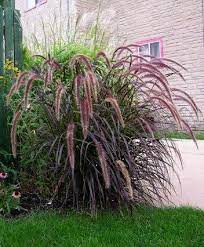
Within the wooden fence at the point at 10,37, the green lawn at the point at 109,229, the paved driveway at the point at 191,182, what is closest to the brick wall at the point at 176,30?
the paved driveway at the point at 191,182

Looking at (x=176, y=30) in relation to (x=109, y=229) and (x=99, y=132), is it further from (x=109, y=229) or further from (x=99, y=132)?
(x=109, y=229)

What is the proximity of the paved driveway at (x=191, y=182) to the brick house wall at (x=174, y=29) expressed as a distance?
430cm

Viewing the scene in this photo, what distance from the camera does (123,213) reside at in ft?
10.5

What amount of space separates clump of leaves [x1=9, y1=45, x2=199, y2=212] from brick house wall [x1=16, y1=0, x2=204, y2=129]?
7.29 metres

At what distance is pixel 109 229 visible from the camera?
288cm

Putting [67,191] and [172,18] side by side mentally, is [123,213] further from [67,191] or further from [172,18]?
[172,18]

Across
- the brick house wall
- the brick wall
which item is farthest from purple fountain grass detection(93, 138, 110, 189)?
the brick wall

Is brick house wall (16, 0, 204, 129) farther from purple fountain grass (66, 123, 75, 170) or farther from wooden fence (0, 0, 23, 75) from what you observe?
purple fountain grass (66, 123, 75, 170)

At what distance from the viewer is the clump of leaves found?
306cm

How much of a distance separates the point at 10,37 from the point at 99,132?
2062 mm

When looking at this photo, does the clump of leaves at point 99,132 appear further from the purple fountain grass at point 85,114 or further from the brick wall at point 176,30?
the brick wall at point 176,30

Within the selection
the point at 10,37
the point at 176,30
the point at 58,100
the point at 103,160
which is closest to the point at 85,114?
the point at 58,100

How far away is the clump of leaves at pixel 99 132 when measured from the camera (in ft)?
10.0

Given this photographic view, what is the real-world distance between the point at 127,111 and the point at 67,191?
0.77 meters
